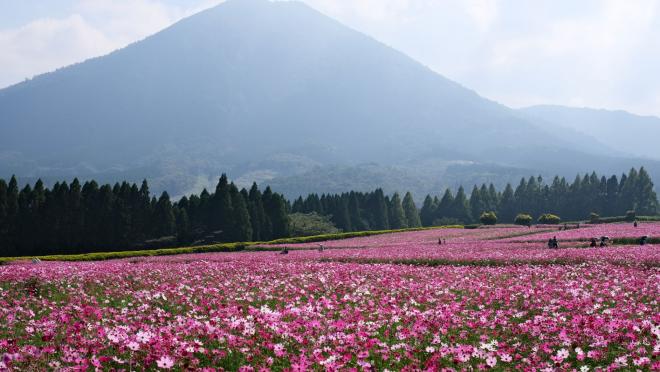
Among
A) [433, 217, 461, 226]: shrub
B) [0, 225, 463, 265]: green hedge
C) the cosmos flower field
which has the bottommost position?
the cosmos flower field

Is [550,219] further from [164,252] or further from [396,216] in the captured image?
[164,252]

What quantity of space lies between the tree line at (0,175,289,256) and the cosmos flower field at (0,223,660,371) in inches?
1493

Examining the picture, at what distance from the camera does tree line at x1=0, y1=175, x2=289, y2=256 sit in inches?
2066

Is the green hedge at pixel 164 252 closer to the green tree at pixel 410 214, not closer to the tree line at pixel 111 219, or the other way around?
the tree line at pixel 111 219

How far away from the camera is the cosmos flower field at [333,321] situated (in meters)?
7.29

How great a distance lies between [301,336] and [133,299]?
6749mm

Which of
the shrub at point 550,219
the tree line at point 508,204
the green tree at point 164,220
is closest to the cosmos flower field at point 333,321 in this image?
the green tree at point 164,220

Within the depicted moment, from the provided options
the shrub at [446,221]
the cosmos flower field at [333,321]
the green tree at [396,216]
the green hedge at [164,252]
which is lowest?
the cosmos flower field at [333,321]

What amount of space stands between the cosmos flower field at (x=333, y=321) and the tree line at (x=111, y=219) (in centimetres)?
3792

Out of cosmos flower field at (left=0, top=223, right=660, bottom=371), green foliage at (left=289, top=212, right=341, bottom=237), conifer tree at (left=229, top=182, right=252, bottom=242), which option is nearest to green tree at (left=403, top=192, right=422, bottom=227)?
green foliage at (left=289, top=212, right=341, bottom=237)

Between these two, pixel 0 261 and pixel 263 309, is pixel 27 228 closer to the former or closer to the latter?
pixel 0 261

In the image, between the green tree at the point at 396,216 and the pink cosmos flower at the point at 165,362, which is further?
the green tree at the point at 396,216

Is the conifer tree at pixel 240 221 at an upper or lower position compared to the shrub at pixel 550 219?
upper

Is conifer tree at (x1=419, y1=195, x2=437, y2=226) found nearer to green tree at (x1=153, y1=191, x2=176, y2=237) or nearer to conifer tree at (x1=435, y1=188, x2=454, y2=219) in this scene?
conifer tree at (x1=435, y1=188, x2=454, y2=219)
